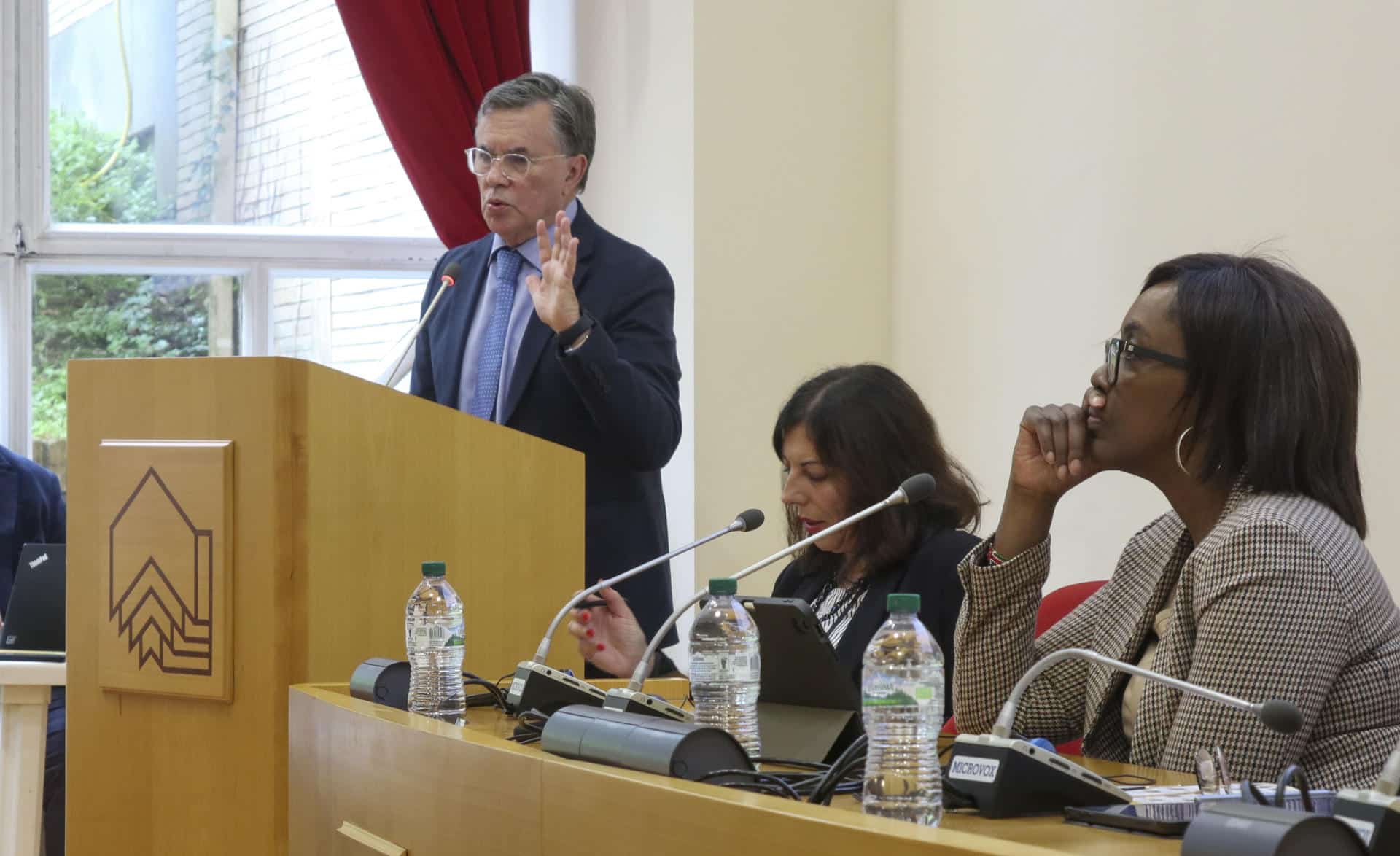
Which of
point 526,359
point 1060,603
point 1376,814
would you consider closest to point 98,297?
point 526,359

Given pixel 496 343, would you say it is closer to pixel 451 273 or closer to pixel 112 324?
pixel 451 273

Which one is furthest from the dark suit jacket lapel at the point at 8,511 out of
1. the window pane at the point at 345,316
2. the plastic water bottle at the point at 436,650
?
the plastic water bottle at the point at 436,650

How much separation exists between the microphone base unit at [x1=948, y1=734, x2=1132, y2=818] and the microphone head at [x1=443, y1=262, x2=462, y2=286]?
5.87 ft

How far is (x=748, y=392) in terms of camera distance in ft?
→ 13.9

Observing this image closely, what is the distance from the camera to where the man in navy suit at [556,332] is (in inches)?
102

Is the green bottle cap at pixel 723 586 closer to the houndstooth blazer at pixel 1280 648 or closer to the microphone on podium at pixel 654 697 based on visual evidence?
the microphone on podium at pixel 654 697

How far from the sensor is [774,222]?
4.26m

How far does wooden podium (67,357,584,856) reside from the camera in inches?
79.7

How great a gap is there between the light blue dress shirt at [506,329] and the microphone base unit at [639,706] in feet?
4.09

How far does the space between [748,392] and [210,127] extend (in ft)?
6.82

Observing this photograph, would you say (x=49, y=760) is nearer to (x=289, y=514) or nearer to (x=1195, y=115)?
(x=289, y=514)

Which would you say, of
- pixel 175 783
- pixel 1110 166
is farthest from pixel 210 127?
pixel 175 783

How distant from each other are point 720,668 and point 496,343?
4.46 ft

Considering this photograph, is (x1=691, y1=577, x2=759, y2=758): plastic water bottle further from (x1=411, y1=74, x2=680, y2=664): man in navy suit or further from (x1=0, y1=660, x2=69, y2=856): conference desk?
(x1=0, y1=660, x2=69, y2=856): conference desk
